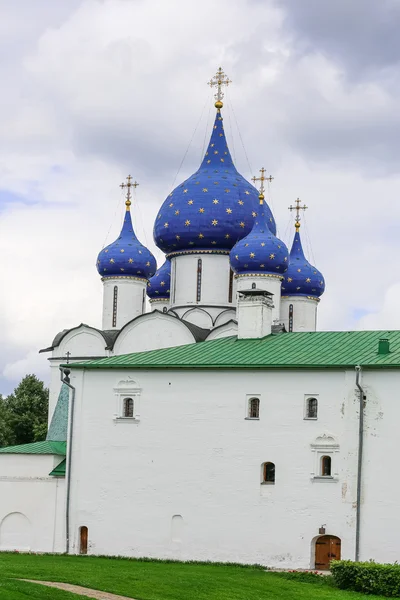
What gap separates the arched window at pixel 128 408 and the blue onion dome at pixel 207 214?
38.3 feet

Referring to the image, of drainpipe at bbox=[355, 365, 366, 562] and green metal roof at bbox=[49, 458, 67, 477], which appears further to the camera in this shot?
green metal roof at bbox=[49, 458, 67, 477]

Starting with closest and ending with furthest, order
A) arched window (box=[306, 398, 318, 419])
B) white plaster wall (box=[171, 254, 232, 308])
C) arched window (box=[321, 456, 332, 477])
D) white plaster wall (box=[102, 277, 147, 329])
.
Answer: arched window (box=[321, 456, 332, 477])
arched window (box=[306, 398, 318, 419])
white plaster wall (box=[171, 254, 232, 308])
white plaster wall (box=[102, 277, 147, 329])

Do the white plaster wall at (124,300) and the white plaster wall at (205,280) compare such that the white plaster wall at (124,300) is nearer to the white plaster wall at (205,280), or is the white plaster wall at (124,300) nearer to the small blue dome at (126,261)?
the small blue dome at (126,261)

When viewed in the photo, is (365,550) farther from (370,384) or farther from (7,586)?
(7,586)

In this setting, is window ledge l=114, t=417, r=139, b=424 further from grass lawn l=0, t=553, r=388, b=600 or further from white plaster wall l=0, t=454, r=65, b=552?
grass lawn l=0, t=553, r=388, b=600

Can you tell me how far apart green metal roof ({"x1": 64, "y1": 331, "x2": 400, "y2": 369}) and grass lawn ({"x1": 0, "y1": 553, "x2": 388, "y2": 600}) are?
4936mm

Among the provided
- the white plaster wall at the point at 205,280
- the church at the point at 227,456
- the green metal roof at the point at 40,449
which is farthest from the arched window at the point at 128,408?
the white plaster wall at the point at 205,280

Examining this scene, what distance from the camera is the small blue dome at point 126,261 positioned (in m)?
40.2

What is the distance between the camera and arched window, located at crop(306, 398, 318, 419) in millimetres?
26141

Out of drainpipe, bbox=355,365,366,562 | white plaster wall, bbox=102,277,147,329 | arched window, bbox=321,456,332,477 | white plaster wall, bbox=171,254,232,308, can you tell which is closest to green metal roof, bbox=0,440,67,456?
arched window, bbox=321,456,332,477

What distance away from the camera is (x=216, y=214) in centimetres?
3878

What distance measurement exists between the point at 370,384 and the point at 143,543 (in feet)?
21.7

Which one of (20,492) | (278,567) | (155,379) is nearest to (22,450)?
(20,492)

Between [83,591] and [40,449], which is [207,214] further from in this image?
[83,591]
